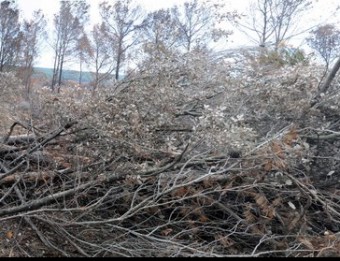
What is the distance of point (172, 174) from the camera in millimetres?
3533

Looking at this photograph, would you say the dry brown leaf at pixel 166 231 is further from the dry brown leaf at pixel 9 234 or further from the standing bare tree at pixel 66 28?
the standing bare tree at pixel 66 28

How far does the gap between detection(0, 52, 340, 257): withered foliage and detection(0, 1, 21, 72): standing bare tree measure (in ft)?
62.1

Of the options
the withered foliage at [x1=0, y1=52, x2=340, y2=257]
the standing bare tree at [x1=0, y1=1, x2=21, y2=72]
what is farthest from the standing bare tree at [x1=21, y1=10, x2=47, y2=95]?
the withered foliage at [x1=0, y1=52, x2=340, y2=257]

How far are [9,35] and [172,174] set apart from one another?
70.6 ft

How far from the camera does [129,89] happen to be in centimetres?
410

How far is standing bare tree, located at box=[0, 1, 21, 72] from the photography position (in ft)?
69.7

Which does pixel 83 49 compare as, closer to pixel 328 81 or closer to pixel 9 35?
pixel 9 35

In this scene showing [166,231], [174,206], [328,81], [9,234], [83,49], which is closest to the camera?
[166,231]

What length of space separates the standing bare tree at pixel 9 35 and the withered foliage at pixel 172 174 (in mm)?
18917

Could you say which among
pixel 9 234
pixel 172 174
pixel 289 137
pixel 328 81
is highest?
pixel 328 81

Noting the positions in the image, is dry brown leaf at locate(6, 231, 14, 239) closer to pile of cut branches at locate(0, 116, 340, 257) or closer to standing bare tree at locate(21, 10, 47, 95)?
pile of cut branches at locate(0, 116, 340, 257)

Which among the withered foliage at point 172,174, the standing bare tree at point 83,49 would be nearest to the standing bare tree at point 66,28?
the standing bare tree at point 83,49

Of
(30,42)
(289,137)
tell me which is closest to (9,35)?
(30,42)

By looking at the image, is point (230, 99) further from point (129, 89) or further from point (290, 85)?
point (129, 89)
